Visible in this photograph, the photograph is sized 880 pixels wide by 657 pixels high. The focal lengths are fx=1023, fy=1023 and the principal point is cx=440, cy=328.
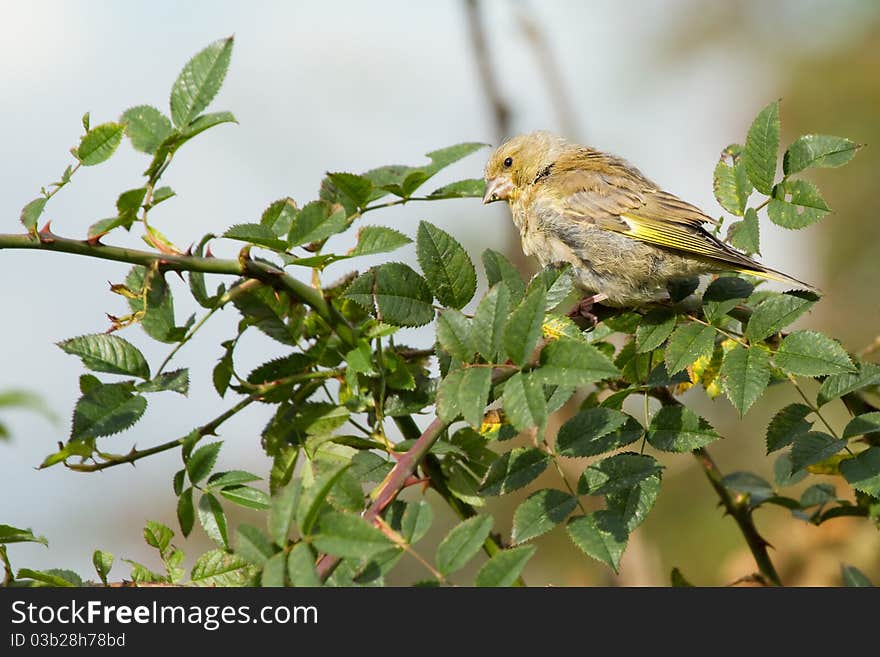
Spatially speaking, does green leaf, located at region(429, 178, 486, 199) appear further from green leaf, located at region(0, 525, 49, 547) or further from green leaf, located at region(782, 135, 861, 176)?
green leaf, located at region(0, 525, 49, 547)

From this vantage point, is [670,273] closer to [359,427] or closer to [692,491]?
[692,491]

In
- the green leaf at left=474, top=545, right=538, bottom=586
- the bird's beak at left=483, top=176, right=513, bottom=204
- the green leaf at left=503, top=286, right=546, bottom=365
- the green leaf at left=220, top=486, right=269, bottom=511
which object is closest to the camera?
the green leaf at left=474, top=545, right=538, bottom=586

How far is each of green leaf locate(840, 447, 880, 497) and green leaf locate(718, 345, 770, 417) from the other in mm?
247

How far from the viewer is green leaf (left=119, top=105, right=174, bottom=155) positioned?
1.82m

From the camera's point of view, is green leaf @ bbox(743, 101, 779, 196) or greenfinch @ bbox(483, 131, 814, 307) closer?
green leaf @ bbox(743, 101, 779, 196)

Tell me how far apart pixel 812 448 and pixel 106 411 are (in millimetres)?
1287

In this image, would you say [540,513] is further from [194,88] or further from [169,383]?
[194,88]

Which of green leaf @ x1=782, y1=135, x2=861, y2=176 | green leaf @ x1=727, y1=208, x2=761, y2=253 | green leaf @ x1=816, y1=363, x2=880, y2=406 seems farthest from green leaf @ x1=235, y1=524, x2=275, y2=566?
green leaf @ x1=782, y1=135, x2=861, y2=176

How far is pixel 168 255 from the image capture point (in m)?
1.69

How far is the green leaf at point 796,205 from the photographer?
213cm

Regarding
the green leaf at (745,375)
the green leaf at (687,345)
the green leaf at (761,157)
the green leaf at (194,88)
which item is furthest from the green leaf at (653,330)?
the green leaf at (194,88)

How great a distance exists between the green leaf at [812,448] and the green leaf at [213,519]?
1060 millimetres
